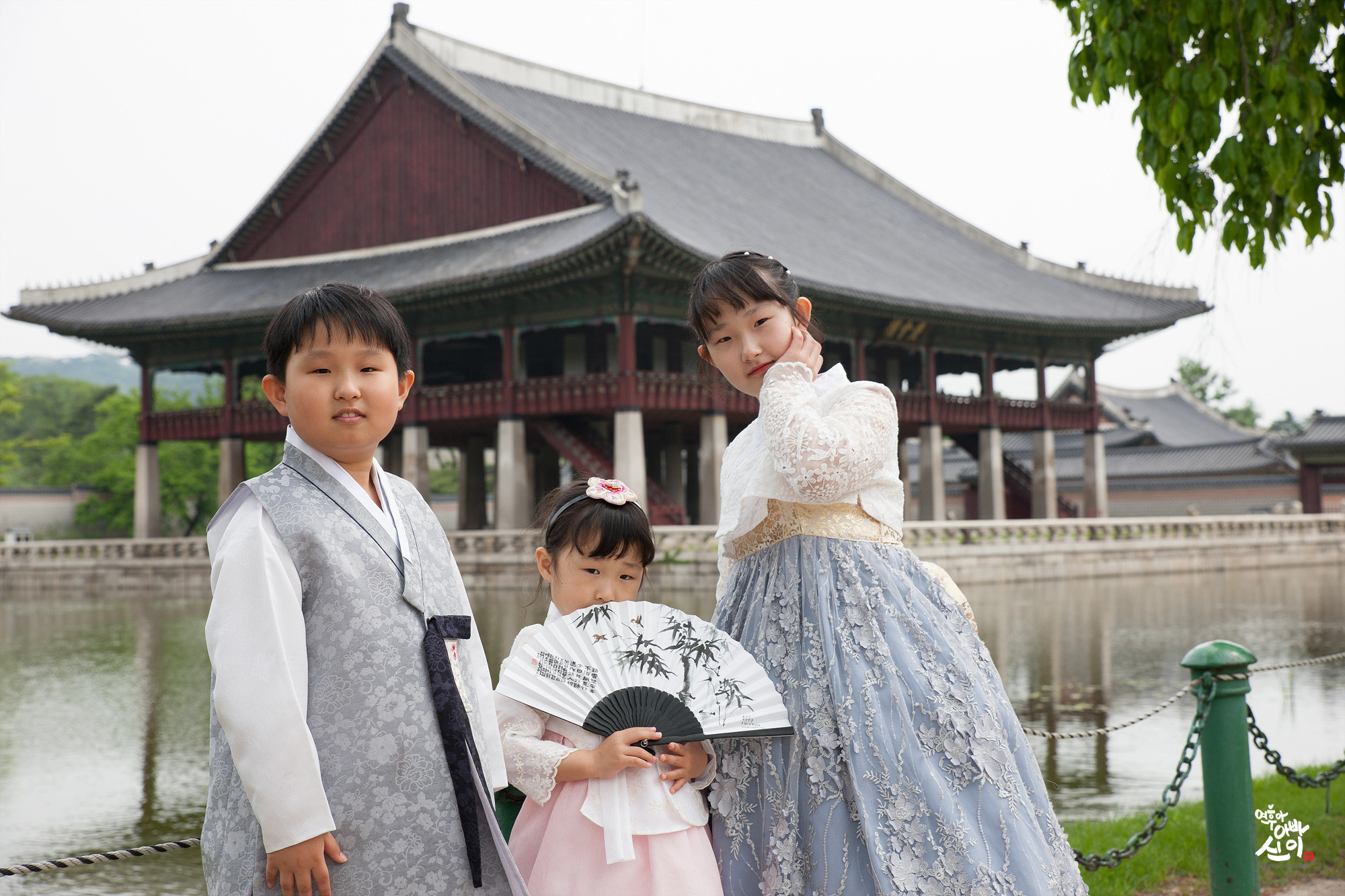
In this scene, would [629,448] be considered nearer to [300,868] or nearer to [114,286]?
[114,286]

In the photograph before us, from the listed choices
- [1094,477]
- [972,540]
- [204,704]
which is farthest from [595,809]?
[1094,477]

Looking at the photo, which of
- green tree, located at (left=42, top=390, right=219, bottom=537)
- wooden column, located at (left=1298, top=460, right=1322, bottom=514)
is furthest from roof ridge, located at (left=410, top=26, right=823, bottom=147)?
wooden column, located at (left=1298, top=460, right=1322, bottom=514)

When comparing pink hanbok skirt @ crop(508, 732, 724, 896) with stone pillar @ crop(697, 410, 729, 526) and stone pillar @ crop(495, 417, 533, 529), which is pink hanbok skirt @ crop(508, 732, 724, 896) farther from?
stone pillar @ crop(495, 417, 533, 529)

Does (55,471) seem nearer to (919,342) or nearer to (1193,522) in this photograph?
(919,342)

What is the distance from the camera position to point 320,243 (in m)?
21.6

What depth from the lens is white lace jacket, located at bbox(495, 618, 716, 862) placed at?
6.04 ft

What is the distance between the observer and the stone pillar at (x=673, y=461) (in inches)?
802

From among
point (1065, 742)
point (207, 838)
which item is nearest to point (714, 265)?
point (207, 838)

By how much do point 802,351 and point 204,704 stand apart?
6.53 metres

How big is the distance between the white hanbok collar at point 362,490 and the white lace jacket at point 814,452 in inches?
24.1

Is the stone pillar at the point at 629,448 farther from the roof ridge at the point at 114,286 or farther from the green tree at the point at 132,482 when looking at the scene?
the green tree at the point at 132,482

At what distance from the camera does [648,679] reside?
191 cm

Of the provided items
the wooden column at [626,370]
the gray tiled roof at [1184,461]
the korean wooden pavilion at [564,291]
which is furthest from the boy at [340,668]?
the gray tiled roof at [1184,461]

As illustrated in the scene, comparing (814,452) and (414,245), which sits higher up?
(414,245)
